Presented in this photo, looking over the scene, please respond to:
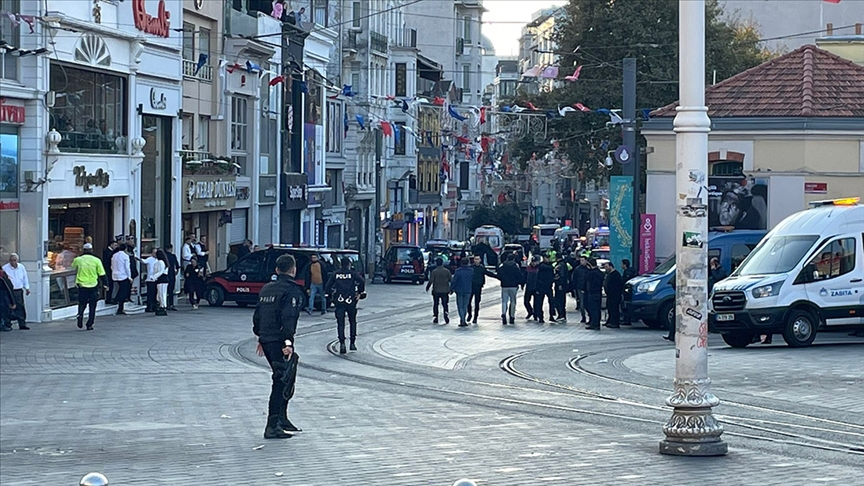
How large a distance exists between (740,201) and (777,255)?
1103 centimetres

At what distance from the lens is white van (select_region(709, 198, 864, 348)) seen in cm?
2403

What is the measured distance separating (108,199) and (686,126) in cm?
2421

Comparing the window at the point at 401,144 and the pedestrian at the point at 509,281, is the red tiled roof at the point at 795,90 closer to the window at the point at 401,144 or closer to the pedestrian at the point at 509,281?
the pedestrian at the point at 509,281

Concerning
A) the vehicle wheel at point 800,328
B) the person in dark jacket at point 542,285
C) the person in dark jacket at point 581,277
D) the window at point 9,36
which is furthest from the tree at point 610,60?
the vehicle wheel at point 800,328

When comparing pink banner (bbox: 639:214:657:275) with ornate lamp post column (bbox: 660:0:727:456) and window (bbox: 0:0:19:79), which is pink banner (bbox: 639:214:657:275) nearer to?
window (bbox: 0:0:19:79)

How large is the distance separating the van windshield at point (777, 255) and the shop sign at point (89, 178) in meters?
15.3

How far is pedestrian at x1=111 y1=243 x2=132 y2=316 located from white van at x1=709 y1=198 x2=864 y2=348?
1380 cm

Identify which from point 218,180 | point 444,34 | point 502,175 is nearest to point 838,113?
point 218,180


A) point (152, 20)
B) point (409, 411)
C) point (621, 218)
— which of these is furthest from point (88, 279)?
point (621, 218)

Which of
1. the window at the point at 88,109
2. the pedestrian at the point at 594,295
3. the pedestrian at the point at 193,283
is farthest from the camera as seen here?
the pedestrian at the point at 193,283

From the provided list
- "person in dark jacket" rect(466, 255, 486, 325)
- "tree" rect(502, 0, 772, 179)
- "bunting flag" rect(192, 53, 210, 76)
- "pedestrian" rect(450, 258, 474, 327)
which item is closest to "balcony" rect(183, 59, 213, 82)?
"bunting flag" rect(192, 53, 210, 76)

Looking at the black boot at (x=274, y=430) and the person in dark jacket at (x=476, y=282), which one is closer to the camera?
the black boot at (x=274, y=430)

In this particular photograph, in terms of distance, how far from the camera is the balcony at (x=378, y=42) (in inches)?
2734

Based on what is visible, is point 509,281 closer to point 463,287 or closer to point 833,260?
point 463,287
